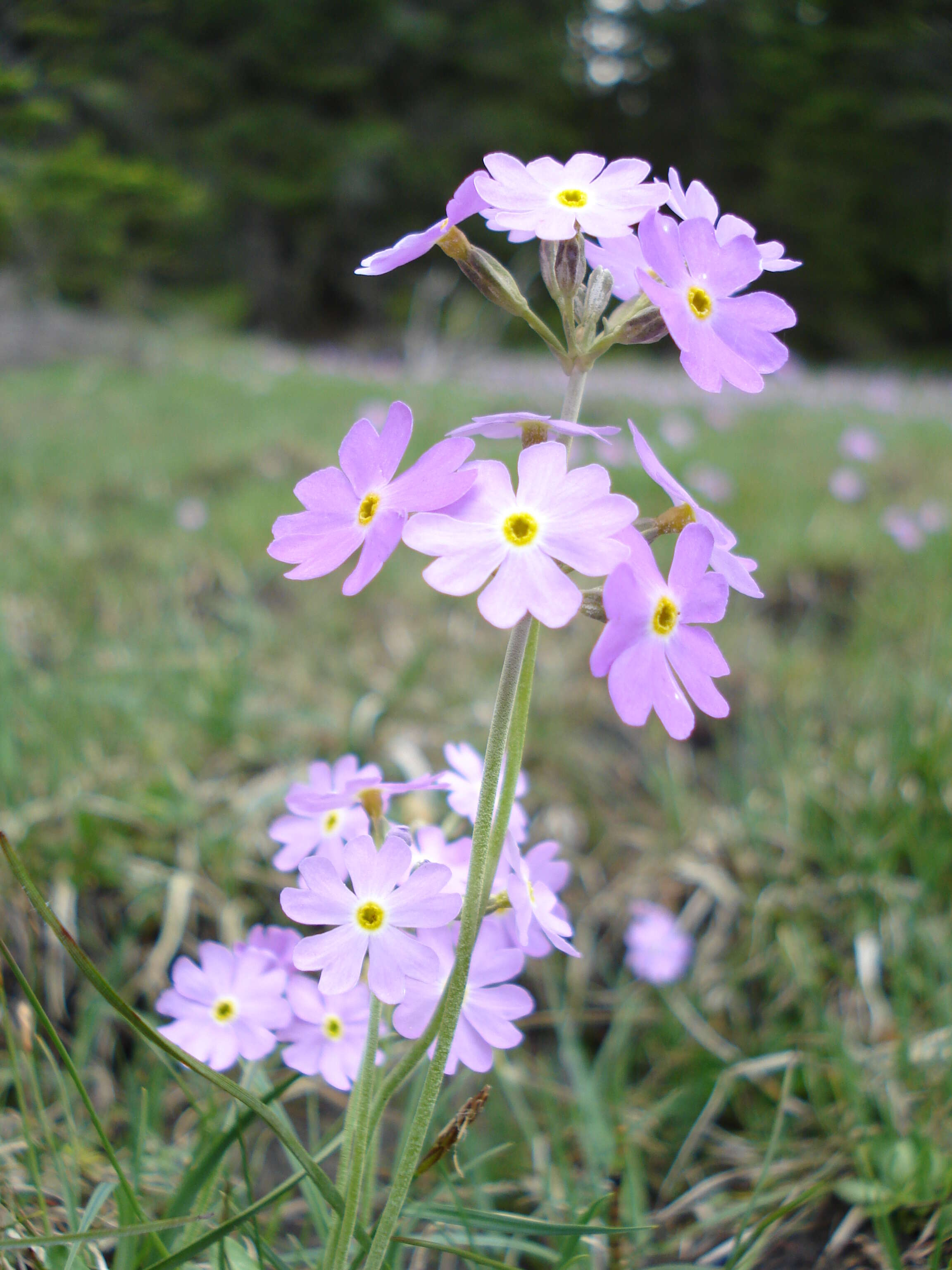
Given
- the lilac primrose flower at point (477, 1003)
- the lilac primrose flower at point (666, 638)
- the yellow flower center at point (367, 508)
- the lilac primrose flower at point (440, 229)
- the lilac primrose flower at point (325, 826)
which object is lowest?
the lilac primrose flower at point (477, 1003)

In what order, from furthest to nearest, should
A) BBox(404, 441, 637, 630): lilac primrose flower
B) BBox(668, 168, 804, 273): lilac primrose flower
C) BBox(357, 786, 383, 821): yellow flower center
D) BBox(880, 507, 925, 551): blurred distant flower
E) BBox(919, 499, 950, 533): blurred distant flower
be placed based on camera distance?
BBox(919, 499, 950, 533): blurred distant flower
BBox(880, 507, 925, 551): blurred distant flower
BBox(357, 786, 383, 821): yellow flower center
BBox(668, 168, 804, 273): lilac primrose flower
BBox(404, 441, 637, 630): lilac primrose flower

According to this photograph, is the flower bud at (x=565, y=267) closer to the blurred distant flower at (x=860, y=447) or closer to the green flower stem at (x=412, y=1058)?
the green flower stem at (x=412, y=1058)

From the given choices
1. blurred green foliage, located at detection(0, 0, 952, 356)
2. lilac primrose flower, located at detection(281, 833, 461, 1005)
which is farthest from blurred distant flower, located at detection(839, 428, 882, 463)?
blurred green foliage, located at detection(0, 0, 952, 356)

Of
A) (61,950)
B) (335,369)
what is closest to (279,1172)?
(61,950)

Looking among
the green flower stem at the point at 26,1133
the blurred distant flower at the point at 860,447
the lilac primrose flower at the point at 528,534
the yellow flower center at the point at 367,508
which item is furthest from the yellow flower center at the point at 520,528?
the blurred distant flower at the point at 860,447

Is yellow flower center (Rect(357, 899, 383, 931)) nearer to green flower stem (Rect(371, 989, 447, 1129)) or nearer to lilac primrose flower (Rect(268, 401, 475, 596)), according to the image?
green flower stem (Rect(371, 989, 447, 1129))

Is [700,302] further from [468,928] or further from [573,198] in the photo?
[468,928]

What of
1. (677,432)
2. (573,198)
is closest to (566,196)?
(573,198)
